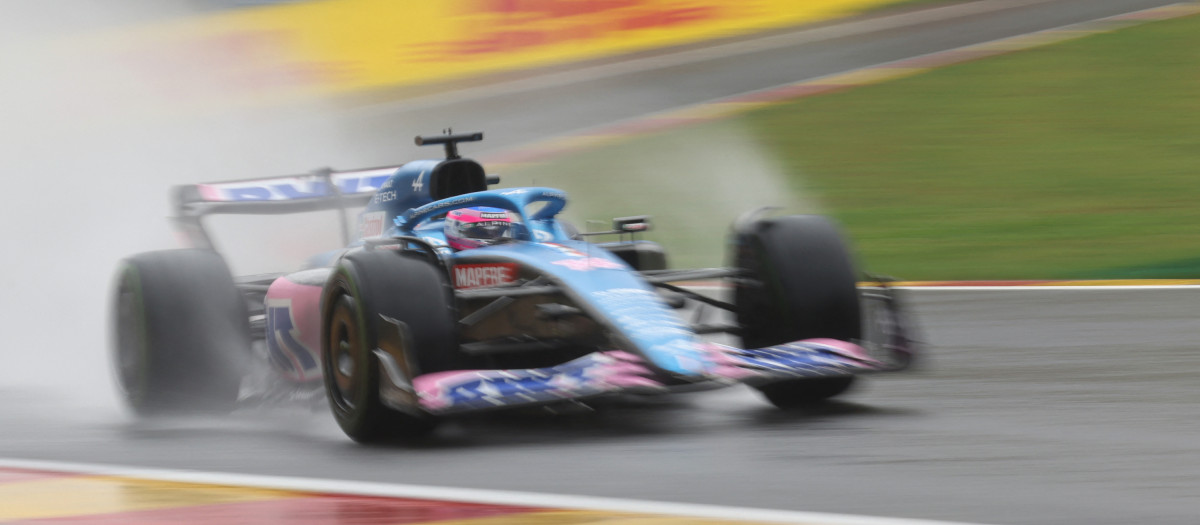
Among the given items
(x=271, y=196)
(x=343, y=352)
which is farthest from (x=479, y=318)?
(x=271, y=196)

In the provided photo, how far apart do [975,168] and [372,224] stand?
10413mm

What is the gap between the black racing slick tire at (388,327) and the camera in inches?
256

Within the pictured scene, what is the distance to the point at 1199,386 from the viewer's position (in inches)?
284

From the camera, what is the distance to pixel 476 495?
5.31 meters

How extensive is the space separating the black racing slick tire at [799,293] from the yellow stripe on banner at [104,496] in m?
2.48

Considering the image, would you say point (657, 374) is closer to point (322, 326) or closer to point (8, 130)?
point (322, 326)

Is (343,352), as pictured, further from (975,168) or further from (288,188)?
(975,168)

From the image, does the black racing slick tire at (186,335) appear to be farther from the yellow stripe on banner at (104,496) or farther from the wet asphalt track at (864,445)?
the yellow stripe on banner at (104,496)

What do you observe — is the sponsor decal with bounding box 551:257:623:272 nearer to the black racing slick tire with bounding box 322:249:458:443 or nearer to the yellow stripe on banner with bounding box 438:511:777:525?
the black racing slick tire with bounding box 322:249:458:443

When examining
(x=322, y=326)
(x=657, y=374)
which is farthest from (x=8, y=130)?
(x=657, y=374)

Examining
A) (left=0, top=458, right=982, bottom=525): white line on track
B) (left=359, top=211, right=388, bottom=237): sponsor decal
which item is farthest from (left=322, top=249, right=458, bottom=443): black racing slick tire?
(left=359, top=211, right=388, bottom=237): sponsor decal

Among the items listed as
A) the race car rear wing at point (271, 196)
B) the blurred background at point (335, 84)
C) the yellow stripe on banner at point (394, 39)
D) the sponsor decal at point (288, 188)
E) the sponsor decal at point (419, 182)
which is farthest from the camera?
the yellow stripe on banner at point (394, 39)

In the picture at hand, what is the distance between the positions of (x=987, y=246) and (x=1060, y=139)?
4.45 metres

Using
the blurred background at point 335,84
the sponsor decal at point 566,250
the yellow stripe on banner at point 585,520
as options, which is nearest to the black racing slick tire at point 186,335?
the sponsor decal at point 566,250
